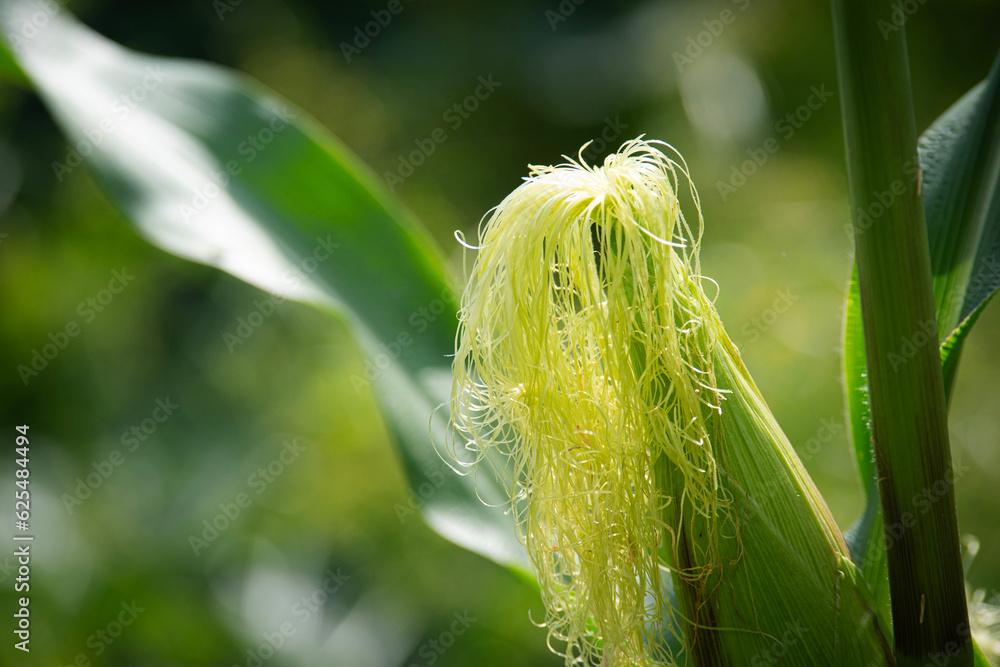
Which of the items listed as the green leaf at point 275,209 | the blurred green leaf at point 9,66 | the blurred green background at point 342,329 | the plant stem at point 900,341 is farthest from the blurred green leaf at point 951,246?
the blurred green background at point 342,329

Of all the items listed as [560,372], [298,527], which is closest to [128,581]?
[298,527]

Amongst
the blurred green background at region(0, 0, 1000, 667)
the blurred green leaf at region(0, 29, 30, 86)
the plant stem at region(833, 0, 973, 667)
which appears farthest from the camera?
the blurred green background at region(0, 0, 1000, 667)

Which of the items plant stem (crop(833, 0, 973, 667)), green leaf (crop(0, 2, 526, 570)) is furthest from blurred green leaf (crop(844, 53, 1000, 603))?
green leaf (crop(0, 2, 526, 570))

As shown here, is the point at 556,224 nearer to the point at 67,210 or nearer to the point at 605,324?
the point at 605,324

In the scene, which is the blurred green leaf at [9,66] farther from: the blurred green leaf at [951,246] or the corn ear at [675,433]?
the blurred green leaf at [951,246]

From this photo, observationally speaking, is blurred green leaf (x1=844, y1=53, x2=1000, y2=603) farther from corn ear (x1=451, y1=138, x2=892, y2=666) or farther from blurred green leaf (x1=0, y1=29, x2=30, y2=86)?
blurred green leaf (x1=0, y1=29, x2=30, y2=86)

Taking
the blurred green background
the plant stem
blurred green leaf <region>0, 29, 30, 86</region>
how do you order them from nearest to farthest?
the plant stem
blurred green leaf <region>0, 29, 30, 86</region>
the blurred green background
